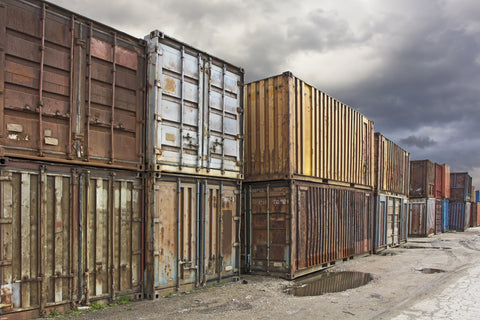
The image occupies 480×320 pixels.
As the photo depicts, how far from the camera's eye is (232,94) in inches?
380

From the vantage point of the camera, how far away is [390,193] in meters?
17.9

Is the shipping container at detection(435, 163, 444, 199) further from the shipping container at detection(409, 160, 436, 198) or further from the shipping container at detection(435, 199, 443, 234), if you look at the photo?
the shipping container at detection(409, 160, 436, 198)

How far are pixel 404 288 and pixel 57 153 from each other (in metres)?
8.34

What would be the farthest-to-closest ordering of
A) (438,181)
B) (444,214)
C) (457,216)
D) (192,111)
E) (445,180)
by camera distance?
(457,216)
(444,214)
(445,180)
(438,181)
(192,111)

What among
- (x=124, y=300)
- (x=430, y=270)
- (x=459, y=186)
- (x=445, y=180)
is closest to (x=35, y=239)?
Answer: (x=124, y=300)

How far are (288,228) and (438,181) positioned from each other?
79.7 ft

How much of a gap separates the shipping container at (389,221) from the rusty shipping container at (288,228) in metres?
4.90

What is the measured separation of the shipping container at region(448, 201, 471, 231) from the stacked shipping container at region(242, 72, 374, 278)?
27.4 metres

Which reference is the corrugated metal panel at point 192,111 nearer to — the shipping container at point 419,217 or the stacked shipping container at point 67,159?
the stacked shipping container at point 67,159

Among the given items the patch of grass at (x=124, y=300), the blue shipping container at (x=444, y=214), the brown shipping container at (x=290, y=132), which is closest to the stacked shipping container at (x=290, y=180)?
the brown shipping container at (x=290, y=132)

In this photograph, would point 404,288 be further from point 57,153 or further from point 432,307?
point 57,153

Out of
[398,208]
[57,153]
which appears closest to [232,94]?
[57,153]

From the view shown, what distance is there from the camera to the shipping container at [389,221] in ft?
51.9

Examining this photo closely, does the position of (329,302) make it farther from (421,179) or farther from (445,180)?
(445,180)
